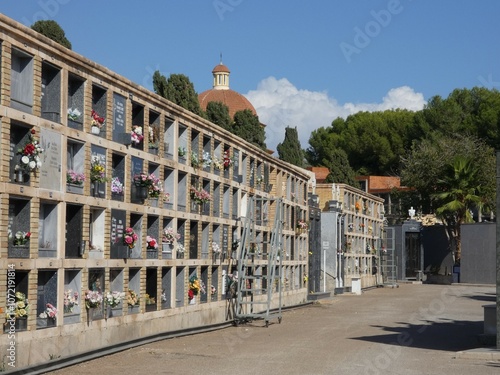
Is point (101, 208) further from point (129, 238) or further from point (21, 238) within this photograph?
point (21, 238)

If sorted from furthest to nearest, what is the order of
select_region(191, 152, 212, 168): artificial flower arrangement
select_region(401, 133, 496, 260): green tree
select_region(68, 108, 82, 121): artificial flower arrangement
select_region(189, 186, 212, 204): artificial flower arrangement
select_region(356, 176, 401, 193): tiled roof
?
select_region(356, 176, 401, 193): tiled roof
select_region(401, 133, 496, 260): green tree
select_region(191, 152, 212, 168): artificial flower arrangement
select_region(189, 186, 212, 204): artificial flower arrangement
select_region(68, 108, 82, 121): artificial flower arrangement

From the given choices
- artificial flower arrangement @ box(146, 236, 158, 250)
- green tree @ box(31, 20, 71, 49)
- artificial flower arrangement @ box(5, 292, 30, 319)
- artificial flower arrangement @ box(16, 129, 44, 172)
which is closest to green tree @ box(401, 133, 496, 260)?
green tree @ box(31, 20, 71, 49)

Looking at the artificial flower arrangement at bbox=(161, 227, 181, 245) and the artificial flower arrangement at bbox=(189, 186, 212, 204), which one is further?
the artificial flower arrangement at bbox=(189, 186, 212, 204)

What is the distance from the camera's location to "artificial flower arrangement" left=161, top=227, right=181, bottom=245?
22.7 metres

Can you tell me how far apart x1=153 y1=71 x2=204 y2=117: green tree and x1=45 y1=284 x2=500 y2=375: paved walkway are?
15.3 m

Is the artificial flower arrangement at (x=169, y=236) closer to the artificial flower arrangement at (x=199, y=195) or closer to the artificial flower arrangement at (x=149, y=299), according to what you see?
the artificial flower arrangement at (x=149, y=299)

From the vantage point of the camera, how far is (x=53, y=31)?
25891 millimetres

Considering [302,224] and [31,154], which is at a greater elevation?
[31,154]

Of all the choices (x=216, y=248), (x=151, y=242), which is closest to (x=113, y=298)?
(x=151, y=242)

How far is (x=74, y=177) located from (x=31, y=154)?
6.38ft

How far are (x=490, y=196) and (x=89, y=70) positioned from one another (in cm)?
5244

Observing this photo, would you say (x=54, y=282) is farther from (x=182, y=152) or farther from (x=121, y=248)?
(x=182, y=152)

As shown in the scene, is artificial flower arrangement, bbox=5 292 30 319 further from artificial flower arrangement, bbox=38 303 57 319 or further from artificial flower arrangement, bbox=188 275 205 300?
artificial flower arrangement, bbox=188 275 205 300

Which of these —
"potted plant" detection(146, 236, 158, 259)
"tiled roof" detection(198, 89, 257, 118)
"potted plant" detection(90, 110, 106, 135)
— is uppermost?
"tiled roof" detection(198, 89, 257, 118)
